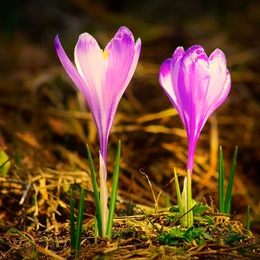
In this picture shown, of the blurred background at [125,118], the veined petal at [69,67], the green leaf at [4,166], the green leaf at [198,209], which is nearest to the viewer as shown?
the veined petal at [69,67]

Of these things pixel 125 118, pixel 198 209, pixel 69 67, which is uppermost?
pixel 69 67

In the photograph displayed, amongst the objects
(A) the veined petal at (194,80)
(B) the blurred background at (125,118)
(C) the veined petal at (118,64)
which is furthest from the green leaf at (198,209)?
(C) the veined petal at (118,64)

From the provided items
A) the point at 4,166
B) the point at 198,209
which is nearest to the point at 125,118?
the point at 4,166

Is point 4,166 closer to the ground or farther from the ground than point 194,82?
closer to the ground

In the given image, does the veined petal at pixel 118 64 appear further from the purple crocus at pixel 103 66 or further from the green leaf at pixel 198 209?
the green leaf at pixel 198 209

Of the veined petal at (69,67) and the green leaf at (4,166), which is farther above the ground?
the veined petal at (69,67)

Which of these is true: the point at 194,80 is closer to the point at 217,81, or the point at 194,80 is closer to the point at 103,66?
the point at 217,81

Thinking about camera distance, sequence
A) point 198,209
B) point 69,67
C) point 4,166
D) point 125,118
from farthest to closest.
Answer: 1. point 125,118
2. point 4,166
3. point 198,209
4. point 69,67
